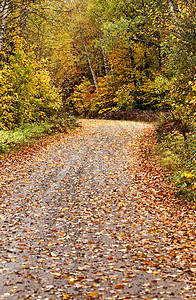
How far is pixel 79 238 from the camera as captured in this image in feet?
21.6

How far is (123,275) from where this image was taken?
5086 mm

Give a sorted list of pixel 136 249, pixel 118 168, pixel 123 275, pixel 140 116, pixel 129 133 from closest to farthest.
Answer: pixel 123 275
pixel 136 249
pixel 118 168
pixel 129 133
pixel 140 116

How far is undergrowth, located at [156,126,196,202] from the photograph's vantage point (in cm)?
835

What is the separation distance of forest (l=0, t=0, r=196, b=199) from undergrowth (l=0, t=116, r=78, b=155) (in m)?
0.14

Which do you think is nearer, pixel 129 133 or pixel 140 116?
pixel 129 133

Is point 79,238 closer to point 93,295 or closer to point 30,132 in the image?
point 93,295

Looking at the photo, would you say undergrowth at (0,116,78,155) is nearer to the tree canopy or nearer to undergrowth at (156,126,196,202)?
the tree canopy

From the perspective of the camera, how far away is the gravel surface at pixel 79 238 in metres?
4.73

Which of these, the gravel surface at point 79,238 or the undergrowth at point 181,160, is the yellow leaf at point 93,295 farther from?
the undergrowth at point 181,160

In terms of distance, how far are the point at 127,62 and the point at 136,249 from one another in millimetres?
26092

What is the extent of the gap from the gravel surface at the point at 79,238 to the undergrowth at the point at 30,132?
6.34 ft

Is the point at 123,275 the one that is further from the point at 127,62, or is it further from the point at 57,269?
the point at 127,62

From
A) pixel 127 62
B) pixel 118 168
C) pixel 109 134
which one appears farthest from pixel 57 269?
pixel 127 62

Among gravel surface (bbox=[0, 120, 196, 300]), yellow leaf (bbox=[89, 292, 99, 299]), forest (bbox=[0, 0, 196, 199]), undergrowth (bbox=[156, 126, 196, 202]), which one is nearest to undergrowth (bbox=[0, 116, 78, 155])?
forest (bbox=[0, 0, 196, 199])
